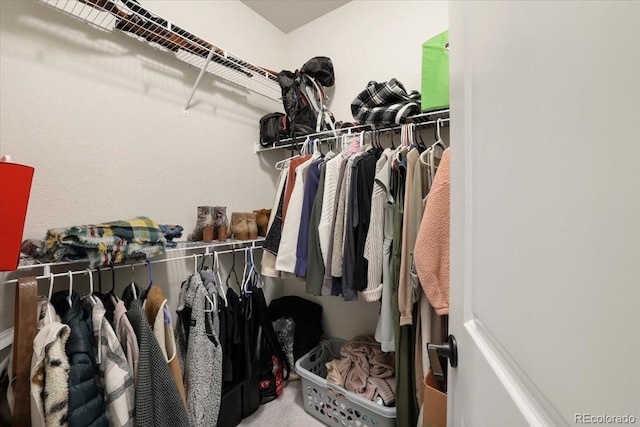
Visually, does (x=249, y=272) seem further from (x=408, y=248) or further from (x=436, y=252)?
(x=436, y=252)

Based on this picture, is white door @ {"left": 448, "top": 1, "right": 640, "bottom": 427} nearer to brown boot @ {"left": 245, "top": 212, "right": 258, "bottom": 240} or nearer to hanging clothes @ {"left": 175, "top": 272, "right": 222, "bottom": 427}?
hanging clothes @ {"left": 175, "top": 272, "right": 222, "bottom": 427}

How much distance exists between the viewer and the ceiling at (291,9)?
1.77 meters

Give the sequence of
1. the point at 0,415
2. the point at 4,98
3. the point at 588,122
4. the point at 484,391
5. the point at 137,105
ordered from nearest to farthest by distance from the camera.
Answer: the point at 588,122, the point at 484,391, the point at 0,415, the point at 4,98, the point at 137,105

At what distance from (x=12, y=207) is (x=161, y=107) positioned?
0.88m

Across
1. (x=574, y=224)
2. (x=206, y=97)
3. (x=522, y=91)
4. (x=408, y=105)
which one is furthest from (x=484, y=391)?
(x=206, y=97)

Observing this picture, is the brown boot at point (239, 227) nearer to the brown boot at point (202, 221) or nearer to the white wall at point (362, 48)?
the brown boot at point (202, 221)

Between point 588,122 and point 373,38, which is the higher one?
point 373,38

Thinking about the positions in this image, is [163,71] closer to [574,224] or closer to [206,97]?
[206,97]

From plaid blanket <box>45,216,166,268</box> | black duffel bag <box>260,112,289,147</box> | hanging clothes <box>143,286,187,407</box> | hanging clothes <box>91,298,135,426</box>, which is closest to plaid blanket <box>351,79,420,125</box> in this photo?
black duffel bag <box>260,112,289,147</box>

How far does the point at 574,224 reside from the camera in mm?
242

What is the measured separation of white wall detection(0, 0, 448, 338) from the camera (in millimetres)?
1010

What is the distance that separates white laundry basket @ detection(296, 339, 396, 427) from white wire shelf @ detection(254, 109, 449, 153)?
130cm

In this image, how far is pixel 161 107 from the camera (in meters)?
1.39

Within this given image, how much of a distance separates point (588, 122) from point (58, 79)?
1.61 metres
